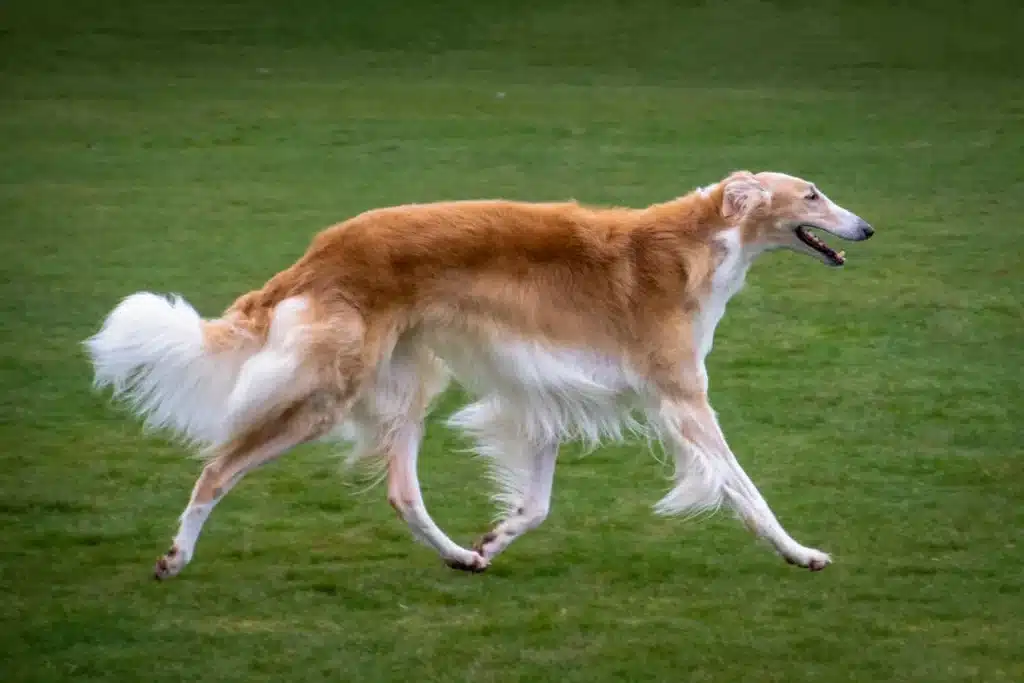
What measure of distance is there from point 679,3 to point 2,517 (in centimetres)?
1302

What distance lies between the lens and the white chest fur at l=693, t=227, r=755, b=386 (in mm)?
5711

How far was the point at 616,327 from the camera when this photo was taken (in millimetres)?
5688

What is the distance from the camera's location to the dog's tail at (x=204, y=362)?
529cm

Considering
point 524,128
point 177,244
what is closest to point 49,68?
point 524,128

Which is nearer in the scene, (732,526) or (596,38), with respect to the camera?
(732,526)

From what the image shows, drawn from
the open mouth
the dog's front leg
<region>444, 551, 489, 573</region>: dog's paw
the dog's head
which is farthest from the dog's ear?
<region>444, 551, 489, 573</region>: dog's paw

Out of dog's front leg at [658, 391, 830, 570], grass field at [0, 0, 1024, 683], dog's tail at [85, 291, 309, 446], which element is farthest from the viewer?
dog's front leg at [658, 391, 830, 570]

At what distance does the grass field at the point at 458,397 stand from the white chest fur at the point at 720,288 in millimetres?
805

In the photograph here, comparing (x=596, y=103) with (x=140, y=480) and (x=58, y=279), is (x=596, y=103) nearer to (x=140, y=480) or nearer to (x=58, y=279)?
(x=58, y=279)

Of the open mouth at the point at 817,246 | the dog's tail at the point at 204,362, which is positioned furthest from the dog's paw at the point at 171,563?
the open mouth at the point at 817,246

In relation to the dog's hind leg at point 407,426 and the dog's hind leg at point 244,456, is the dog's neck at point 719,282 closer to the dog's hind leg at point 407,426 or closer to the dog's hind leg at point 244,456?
the dog's hind leg at point 407,426

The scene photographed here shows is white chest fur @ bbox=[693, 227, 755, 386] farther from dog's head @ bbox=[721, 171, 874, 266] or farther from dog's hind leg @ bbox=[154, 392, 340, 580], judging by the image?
dog's hind leg @ bbox=[154, 392, 340, 580]

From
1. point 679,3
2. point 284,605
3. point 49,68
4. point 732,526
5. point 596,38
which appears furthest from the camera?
point 679,3

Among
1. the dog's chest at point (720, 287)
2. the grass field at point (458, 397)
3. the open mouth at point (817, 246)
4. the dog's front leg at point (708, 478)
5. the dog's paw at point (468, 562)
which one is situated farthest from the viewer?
the open mouth at point (817, 246)
